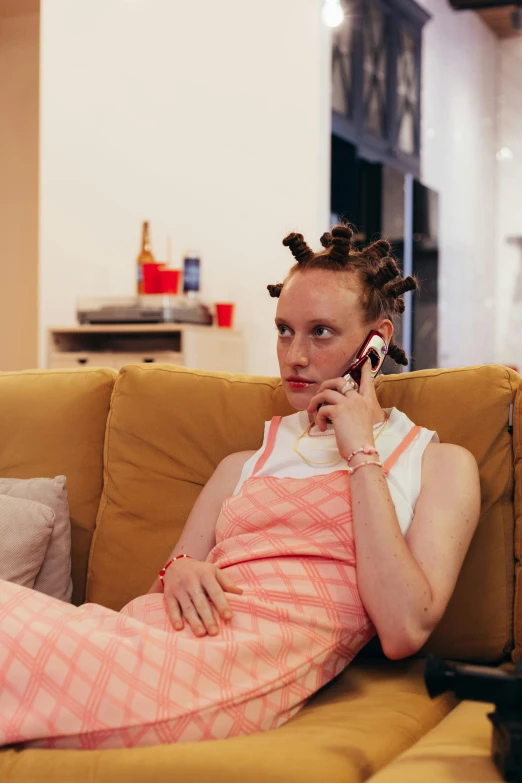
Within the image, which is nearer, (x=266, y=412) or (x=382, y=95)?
(x=266, y=412)

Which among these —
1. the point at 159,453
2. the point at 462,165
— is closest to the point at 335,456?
the point at 159,453

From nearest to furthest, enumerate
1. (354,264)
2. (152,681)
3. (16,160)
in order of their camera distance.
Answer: (152,681), (354,264), (16,160)

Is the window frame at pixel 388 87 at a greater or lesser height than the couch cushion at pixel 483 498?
greater

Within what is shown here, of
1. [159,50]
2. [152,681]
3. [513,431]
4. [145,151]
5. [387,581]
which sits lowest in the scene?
[152,681]

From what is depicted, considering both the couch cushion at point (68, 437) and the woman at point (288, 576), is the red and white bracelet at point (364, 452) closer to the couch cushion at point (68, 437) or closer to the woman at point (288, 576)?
the woman at point (288, 576)

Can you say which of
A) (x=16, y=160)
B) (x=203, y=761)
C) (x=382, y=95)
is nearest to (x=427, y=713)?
(x=203, y=761)

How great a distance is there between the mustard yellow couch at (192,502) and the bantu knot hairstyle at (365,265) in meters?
0.18

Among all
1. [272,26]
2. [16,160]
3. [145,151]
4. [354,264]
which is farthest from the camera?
[16,160]

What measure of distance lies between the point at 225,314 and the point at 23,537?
2.60 meters

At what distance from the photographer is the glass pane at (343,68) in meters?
4.61

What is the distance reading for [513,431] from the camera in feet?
5.29

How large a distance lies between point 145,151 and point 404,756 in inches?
148

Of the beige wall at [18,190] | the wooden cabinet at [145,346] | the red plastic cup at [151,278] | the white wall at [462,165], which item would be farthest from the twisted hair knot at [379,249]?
the white wall at [462,165]

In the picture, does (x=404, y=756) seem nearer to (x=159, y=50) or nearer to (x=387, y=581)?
(x=387, y=581)
